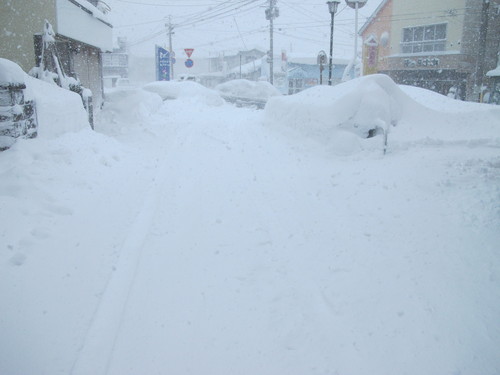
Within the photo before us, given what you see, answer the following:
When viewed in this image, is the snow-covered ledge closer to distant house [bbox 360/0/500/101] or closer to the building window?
distant house [bbox 360/0/500/101]

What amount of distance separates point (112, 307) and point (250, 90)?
88.0 ft

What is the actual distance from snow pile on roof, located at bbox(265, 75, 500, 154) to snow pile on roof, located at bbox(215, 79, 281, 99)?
1790cm

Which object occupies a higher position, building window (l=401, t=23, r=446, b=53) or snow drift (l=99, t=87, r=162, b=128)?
building window (l=401, t=23, r=446, b=53)

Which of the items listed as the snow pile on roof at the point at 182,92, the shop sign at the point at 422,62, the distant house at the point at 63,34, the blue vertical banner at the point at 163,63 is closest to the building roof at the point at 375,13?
the shop sign at the point at 422,62

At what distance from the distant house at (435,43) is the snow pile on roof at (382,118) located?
14533 mm

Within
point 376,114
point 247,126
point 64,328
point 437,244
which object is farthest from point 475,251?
point 247,126

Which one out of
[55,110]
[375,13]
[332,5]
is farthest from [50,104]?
[375,13]

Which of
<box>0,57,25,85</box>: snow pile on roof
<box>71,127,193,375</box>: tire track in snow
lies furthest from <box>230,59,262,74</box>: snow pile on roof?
<box>71,127,193,375</box>: tire track in snow

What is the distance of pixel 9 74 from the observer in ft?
17.3

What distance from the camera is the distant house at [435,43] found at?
2473 centimetres

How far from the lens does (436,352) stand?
8.73 feet

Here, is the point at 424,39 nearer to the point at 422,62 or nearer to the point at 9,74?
the point at 422,62

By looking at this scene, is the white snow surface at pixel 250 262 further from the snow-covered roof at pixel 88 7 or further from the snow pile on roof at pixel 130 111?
the snow-covered roof at pixel 88 7

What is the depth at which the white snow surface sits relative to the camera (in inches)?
104
